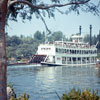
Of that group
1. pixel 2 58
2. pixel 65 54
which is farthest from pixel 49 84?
pixel 65 54

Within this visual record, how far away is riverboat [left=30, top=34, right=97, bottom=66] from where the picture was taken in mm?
57562

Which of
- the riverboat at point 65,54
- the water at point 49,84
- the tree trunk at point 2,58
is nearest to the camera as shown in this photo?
the tree trunk at point 2,58

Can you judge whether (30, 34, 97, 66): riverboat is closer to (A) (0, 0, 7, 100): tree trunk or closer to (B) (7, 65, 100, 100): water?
(B) (7, 65, 100, 100): water

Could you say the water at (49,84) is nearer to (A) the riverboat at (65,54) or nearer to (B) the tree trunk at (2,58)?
(B) the tree trunk at (2,58)

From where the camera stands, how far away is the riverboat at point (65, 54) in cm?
5756

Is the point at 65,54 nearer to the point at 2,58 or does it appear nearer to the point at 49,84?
the point at 49,84

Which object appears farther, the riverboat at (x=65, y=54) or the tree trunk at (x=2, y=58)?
the riverboat at (x=65, y=54)

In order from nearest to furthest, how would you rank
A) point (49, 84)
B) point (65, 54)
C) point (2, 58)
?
point (2, 58) < point (49, 84) < point (65, 54)

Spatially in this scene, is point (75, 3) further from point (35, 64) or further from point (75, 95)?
point (35, 64)

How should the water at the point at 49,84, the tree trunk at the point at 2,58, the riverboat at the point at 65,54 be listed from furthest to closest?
the riverboat at the point at 65,54 → the water at the point at 49,84 → the tree trunk at the point at 2,58

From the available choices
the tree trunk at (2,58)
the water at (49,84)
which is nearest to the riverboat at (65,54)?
the water at (49,84)

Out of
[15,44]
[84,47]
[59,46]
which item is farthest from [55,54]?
[15,44]

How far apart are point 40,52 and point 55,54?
3.45 metres

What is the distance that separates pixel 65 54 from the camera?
60188 mm
